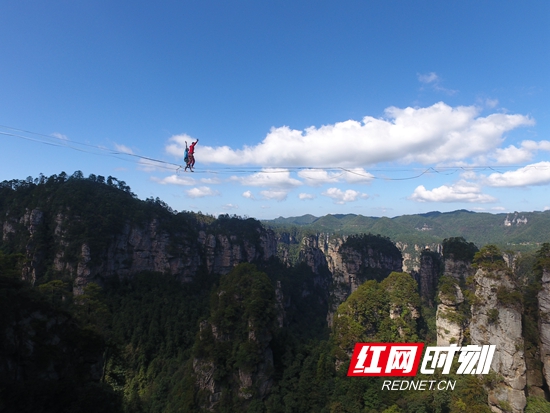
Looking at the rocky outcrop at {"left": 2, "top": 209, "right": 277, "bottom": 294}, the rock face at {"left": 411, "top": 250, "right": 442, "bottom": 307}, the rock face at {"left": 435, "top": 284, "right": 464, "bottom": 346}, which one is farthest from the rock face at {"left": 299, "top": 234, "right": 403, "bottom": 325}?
the rock face at {"left": 435, "top": 284, "right": 464, "bottom": 346}

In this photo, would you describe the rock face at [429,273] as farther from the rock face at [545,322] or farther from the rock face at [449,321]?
the rock face at [545,322]

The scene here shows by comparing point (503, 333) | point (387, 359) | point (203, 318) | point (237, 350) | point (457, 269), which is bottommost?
point (237, 350)

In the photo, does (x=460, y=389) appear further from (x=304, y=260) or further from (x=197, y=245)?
(x=304, y=260)

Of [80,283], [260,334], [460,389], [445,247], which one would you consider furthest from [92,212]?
[445,247]

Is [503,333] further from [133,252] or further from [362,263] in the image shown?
[133,252]

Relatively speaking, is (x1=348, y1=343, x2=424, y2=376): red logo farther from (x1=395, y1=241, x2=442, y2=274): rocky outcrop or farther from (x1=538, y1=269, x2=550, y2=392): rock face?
(x1=395, y1=241, x2=442, y2=274): rocky outcrop

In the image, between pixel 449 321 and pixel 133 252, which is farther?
pixel 133 252

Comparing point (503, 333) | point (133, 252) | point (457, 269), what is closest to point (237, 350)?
point (503, 333)
